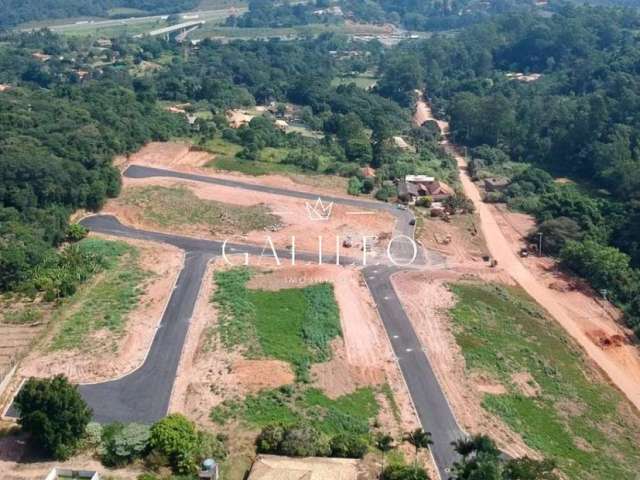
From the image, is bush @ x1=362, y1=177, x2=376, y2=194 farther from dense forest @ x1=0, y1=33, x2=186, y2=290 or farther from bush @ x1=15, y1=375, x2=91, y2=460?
bush @ x1=15, y1=375, x2=91, y2=460

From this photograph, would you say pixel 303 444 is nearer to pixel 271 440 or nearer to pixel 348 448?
pixel 271 440

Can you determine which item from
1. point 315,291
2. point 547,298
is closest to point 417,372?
point 315,291

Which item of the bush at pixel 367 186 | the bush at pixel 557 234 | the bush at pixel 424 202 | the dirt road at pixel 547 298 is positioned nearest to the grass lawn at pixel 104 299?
the bush at pixel 367 186

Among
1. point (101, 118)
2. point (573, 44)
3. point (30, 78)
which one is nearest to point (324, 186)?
point (101, 118)

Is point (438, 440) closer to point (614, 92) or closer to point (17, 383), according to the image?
point (17, 383)

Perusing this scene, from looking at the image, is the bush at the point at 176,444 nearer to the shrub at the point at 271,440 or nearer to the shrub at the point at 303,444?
the shrub at the point at 271,440

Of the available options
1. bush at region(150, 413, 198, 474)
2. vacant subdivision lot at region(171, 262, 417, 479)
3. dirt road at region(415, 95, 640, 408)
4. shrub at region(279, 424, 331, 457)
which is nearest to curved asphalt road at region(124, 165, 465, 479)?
vacant subdivision lot at region(171, 262, 417, 479)
